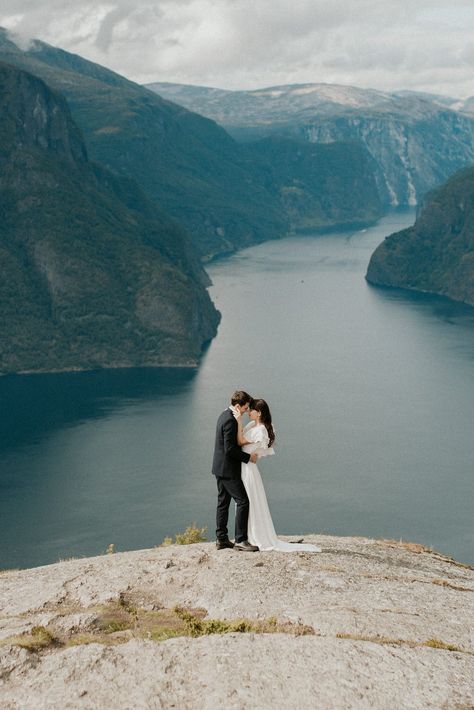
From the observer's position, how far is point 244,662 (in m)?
25.6

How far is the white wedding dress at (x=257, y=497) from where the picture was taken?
35906 mm

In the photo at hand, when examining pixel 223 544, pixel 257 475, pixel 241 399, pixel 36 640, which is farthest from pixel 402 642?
pixel 223 544

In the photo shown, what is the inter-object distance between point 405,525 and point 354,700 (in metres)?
154

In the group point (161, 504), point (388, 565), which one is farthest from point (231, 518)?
point (388, 565)

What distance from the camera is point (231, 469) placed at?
36.2m

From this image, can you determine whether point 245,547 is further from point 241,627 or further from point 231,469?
point 241,627

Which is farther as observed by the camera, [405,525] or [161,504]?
[161,504]

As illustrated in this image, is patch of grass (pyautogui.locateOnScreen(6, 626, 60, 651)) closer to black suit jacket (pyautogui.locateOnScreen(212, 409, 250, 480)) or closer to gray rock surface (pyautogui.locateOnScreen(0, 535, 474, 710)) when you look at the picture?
gray rock surface (pyautogui.locateOnScreen(0, 535, 474, 710))

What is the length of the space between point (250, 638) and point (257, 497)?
9.70 meters

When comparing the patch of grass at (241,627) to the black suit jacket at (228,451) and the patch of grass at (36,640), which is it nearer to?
the patch of grass at (36,640)

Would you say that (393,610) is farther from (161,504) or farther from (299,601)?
(161,504)

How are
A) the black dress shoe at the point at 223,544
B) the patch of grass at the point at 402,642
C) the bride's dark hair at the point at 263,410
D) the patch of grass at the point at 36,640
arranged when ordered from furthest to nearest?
the black dress shoe at the point at 223,544 < the bride's dark hair at the point at 263,410 < the patch of grass at the point at 402,642 < the patch of grass at the point at 36,640

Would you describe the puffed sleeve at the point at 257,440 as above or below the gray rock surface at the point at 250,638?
above

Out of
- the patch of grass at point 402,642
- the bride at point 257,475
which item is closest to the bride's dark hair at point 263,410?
the bride at point 257,475
